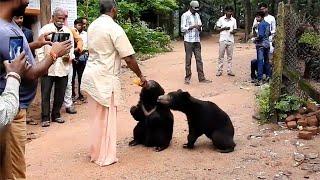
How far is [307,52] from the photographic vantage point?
8172 mm

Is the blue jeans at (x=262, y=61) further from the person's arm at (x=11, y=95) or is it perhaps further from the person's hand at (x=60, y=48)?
the person's arm at (x=11, y=95)

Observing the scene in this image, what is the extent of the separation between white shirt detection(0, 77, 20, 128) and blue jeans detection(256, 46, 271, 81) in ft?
32.0

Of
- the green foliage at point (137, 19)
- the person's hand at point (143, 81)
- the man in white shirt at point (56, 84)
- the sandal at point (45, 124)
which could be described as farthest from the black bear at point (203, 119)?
the green foliage at point (137, 19)

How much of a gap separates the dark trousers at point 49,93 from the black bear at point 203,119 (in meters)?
3.06

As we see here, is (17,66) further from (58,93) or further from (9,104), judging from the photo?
(58,93)

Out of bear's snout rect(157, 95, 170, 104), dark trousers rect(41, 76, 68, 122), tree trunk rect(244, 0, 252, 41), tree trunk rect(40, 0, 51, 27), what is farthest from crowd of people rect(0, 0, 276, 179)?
tree trunk rect(244, 0, 252, 41)

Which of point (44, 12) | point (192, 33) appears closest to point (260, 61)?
point (192, 33)

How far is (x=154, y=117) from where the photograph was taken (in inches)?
257

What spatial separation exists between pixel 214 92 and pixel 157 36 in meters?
11.8

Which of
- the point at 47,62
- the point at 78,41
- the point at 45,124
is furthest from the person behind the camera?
the point at 78,41

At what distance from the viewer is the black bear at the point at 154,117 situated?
6.54 metres

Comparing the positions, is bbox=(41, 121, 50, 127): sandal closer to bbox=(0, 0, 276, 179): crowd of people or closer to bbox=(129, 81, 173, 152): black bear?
bbox=(0, 0, 276, 179): crowd of people

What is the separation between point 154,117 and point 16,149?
290 cm

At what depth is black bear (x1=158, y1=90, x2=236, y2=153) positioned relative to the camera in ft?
21.0
